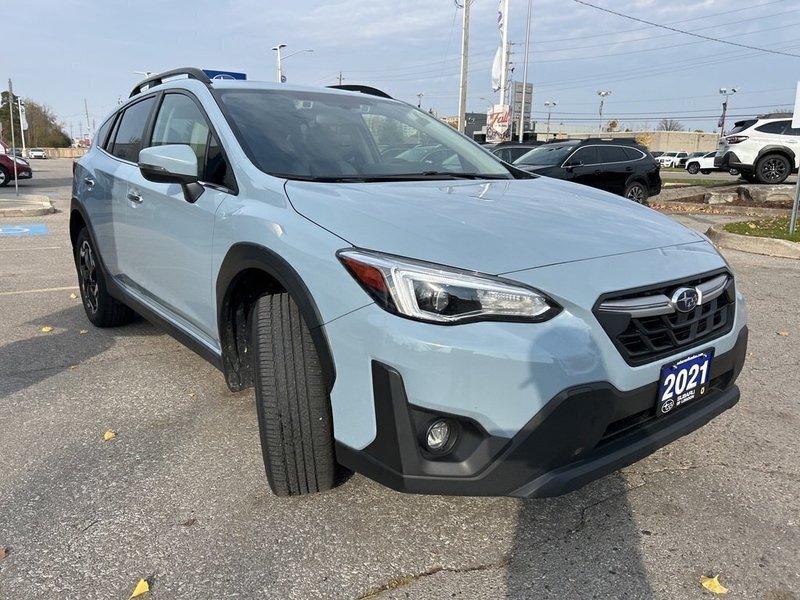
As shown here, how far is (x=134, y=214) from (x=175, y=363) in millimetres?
985

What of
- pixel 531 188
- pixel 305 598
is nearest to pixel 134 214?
pixel 531 188

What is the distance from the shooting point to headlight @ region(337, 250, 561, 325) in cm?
186

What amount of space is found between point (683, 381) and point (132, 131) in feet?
11.5

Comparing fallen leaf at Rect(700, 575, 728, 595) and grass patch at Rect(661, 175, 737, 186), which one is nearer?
fallen leaf at Rect(700, 575, 728, 595)

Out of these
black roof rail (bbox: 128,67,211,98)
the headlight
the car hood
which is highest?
black roof rail (bbox: 128,67,211,98)

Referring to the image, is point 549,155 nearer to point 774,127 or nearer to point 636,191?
point 636,191

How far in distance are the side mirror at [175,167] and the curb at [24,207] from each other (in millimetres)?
11107

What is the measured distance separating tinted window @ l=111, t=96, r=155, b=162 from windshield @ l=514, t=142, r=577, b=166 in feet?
29.5

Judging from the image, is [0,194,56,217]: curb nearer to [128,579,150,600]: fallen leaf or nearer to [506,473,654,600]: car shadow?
[128,579,150,600]: fallen leaf

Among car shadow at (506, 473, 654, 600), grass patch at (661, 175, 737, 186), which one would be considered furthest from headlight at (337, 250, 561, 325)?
grass patch at (661, 175, 737, 186)

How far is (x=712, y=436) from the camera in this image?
3010 mm

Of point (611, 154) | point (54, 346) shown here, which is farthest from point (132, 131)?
point (611, 154)

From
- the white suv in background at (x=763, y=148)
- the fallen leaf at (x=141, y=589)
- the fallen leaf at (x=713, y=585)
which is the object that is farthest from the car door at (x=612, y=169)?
the fallen leaf at (x=141, y=589)

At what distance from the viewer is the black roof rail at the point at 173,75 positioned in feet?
10.9
